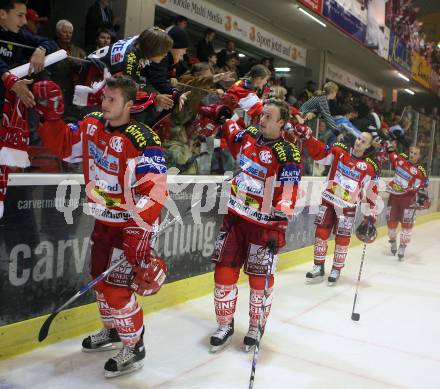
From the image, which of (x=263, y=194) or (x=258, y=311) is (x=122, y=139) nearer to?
(x=263, y=194)

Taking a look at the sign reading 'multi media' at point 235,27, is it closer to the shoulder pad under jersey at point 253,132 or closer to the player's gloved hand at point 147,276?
the shoulder pad under jersey at point 253,132

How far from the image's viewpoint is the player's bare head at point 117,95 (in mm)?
2615

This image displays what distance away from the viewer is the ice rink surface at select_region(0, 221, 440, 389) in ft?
9.72

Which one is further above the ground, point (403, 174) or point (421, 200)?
point (403, 174)

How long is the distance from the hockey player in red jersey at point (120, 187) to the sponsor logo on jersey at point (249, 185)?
3.07ft

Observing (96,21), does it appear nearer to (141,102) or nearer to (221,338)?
(141,102)

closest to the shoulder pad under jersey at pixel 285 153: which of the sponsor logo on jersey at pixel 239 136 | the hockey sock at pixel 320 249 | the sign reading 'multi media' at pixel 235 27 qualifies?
the sponsor logo on jersey at pixel 239 136

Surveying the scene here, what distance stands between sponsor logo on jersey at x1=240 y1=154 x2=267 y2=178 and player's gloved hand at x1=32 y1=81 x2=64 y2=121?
55.9 inches

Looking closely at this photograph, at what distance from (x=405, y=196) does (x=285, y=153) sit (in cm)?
499

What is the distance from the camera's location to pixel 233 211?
3.58 m

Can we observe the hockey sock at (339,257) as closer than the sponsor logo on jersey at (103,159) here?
No

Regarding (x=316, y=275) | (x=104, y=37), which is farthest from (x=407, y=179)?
(x=104, y=37)

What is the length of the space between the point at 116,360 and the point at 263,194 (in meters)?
1.41

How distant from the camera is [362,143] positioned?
18.2ft
